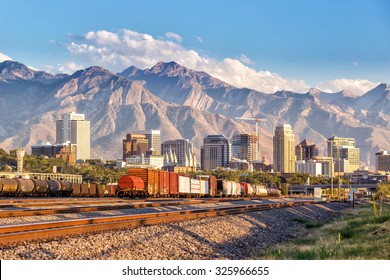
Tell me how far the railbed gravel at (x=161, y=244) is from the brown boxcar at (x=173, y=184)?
49.5m

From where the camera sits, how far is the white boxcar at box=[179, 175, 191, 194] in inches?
3410

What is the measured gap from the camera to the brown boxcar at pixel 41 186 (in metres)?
79.8

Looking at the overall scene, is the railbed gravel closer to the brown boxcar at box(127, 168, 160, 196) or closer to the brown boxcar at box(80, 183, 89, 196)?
the brown boxcar at box(127, 168, 160, 196)

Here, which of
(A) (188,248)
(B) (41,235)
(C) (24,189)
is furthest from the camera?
(C) (24,189)

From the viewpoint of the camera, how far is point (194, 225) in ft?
101

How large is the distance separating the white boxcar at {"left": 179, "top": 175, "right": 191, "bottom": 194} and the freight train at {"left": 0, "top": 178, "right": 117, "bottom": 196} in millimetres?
15187

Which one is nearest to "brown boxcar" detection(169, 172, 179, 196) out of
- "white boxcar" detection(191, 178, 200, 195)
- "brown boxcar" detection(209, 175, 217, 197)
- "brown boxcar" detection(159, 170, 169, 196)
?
"brown boxcar" detection(159, 170, 169, 196)

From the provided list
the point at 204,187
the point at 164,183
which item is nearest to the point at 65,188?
the point at 164,183

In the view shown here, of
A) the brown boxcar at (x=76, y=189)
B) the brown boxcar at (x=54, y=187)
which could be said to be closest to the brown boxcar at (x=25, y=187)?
the brown boxcar at (x=54, y=187)

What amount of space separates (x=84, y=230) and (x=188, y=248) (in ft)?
13.0

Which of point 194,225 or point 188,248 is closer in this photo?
point 188,248
